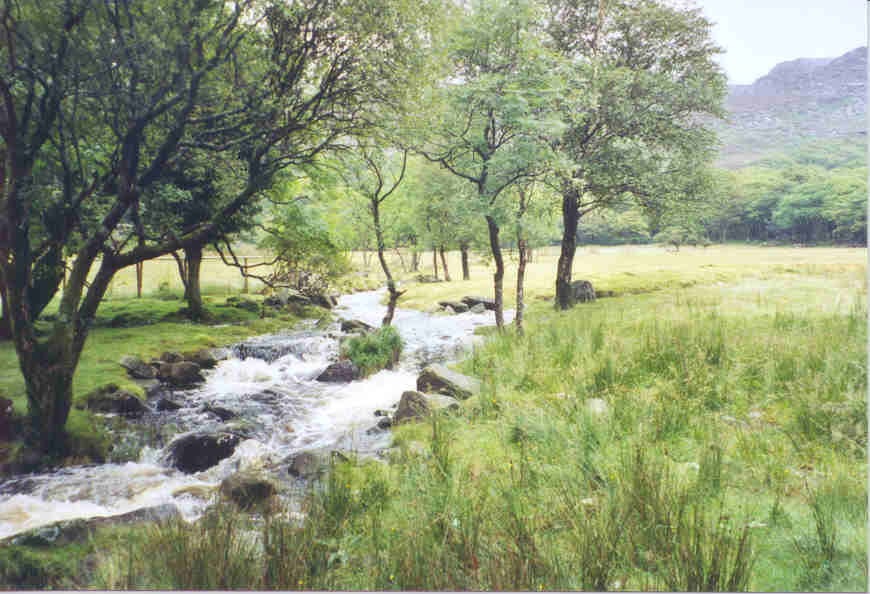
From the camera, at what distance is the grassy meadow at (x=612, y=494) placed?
7.36 ft

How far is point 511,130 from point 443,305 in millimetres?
15575

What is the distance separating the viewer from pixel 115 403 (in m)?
7.94

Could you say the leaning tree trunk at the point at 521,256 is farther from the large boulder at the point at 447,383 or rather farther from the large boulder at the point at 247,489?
the large boulder at the point at 247,489

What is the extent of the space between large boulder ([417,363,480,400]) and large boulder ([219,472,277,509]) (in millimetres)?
3494

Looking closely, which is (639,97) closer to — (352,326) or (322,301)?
(352,326)

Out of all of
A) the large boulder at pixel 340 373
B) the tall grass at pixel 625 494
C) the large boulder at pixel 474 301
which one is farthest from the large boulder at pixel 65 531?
the large boulder at pixel 474 301

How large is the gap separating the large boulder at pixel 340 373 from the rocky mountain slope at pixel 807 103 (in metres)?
10.1

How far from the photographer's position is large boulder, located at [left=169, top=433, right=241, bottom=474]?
5.98 metres

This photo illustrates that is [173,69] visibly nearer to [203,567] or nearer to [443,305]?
[203,567]

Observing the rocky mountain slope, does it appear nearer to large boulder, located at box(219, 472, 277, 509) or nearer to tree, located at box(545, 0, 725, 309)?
tree, located at box(545, 0, 725, 309)

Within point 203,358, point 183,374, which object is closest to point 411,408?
point 183,374

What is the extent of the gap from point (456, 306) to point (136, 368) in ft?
56.8

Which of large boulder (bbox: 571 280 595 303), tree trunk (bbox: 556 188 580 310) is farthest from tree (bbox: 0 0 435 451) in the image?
large boulder (bbox: 571 280 595 303)

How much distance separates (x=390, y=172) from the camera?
14.8 meters
